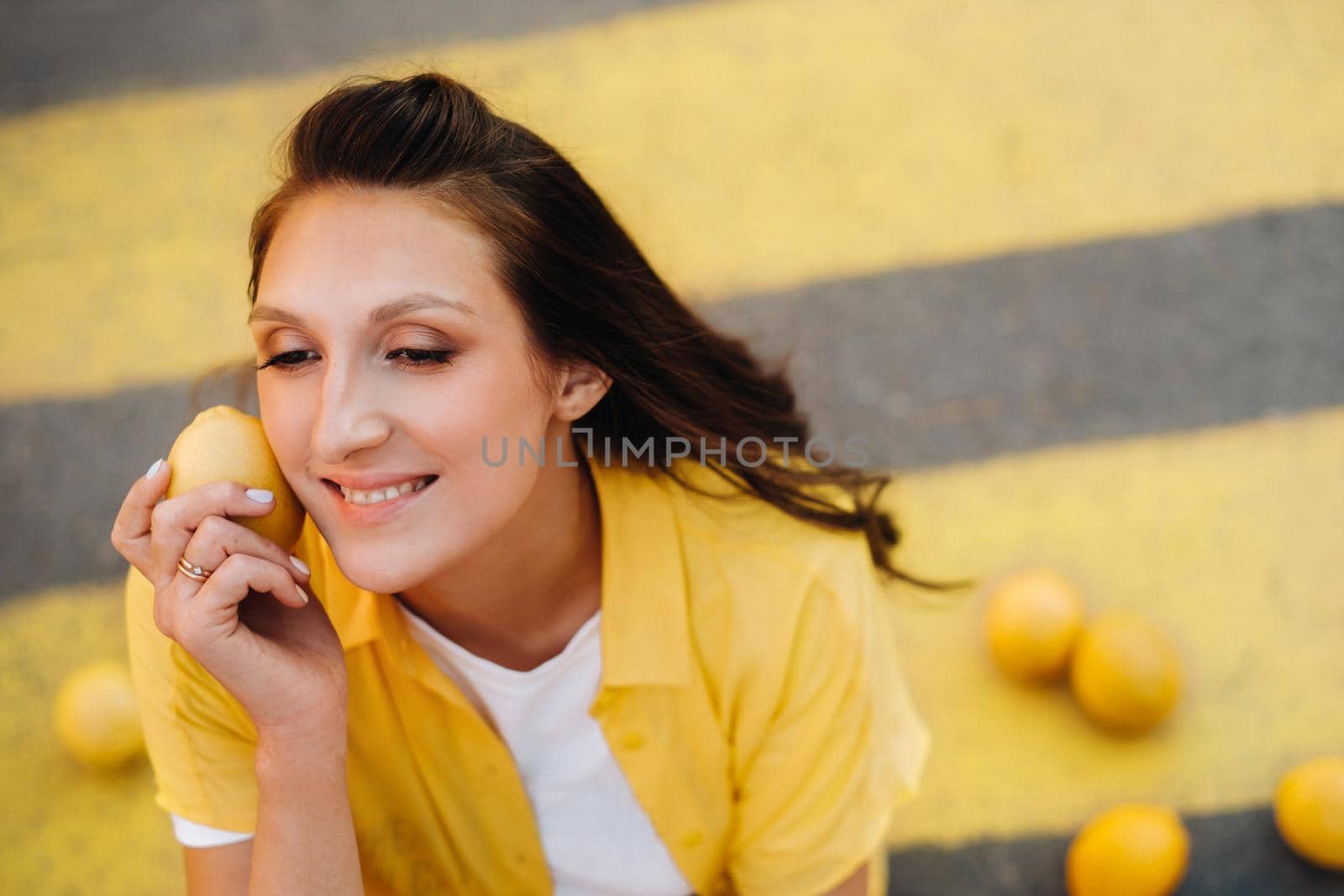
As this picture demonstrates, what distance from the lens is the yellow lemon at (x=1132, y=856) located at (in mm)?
2336

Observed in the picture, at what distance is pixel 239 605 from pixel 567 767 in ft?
1.73

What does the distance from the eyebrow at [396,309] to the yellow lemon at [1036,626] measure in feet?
5.13

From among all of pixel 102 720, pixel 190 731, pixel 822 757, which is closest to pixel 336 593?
pixel 190 731

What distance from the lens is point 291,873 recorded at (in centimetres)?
167

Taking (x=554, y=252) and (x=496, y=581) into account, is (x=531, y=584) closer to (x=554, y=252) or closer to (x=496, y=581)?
(x=496, y=581)

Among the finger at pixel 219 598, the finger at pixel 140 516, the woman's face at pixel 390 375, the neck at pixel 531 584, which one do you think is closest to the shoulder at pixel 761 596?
the neck at pixel 531 584

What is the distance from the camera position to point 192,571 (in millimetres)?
1581

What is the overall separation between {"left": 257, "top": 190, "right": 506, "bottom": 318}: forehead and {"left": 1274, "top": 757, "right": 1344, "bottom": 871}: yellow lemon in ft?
6.08

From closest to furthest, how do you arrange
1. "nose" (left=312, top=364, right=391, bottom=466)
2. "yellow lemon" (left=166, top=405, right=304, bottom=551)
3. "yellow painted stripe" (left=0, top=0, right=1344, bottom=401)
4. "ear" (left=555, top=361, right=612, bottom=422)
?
"nose" (left=312, top=364, right=391, bottom=466) → "yellow lemon" (left=166, top=405, right=304, bottom=551) → "ear" (left=555, top=361, right=612, bottom=422) → "yellow painted stripe" (left=0, top=0, right=1344, bottom=401)

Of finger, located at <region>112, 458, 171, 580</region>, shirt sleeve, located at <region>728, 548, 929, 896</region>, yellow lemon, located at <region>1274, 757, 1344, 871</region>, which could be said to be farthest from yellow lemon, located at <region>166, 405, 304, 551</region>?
yellow lemon, located at <region>1274, 757, 1344, 871</region>

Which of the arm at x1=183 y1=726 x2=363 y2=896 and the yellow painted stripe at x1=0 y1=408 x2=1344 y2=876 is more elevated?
the arm at x1=183 y1=726 x2=363 y2=896

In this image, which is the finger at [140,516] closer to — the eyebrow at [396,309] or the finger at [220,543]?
the finger at [220,543]

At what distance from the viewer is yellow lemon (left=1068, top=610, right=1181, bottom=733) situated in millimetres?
2535

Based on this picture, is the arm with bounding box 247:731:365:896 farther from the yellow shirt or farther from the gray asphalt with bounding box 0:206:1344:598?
the gray asphalt with bounding box 0:206:1344:598
